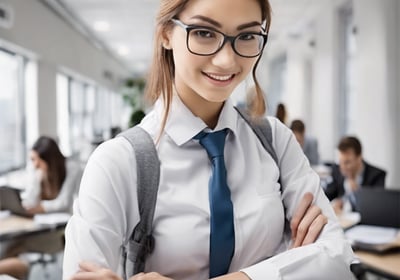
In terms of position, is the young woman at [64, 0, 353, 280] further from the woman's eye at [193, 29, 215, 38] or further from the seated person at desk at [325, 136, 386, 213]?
the seated person at desk at [325, 136, 386, 213]

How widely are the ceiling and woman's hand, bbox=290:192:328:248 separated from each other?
4976 millimetres

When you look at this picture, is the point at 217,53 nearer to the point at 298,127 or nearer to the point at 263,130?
the point at 263,130

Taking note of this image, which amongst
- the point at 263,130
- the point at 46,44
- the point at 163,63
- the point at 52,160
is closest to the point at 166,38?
the point at 163,63

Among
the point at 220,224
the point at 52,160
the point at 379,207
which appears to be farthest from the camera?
the point at 52,160

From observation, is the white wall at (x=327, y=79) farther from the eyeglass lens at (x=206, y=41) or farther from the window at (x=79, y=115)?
the eyeglass lens at (x=206, y=41)

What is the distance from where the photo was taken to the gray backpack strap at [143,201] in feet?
3.08

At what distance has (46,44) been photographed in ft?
24.0

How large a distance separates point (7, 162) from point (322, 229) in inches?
231

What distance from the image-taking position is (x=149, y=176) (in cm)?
95

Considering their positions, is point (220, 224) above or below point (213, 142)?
below

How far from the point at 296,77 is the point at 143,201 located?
34.6ft

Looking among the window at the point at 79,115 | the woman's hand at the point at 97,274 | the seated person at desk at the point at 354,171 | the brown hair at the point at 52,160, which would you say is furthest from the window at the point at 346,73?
the woman's hand at the point at 97,274

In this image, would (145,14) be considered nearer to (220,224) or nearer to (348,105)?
(348,105)

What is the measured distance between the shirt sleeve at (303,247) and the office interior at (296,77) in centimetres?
20
